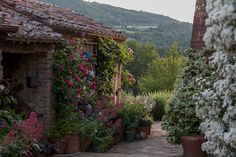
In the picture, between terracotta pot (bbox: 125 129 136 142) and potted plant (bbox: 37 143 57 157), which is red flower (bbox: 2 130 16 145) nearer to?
potted plant (bbox: 37 143 57 157)

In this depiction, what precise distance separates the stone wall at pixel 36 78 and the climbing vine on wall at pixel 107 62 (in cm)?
276

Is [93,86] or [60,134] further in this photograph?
[93,86]

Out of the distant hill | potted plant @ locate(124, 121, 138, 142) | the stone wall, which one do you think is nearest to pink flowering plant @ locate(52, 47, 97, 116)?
the stone wall

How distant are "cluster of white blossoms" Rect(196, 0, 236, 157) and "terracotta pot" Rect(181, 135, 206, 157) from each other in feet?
12.2

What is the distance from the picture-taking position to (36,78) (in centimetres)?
954

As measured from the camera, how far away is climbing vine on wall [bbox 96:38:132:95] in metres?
12.5

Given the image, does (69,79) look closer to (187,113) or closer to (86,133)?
(86,133)

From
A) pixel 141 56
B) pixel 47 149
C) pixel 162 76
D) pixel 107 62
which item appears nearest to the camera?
pixel 47 149

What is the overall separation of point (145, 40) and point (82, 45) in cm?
2943

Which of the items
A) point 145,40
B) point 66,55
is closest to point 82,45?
point 66,55

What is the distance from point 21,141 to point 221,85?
3836mm

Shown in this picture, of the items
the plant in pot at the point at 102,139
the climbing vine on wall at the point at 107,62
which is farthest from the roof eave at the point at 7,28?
the climbing vine on wall at the point at 107,62

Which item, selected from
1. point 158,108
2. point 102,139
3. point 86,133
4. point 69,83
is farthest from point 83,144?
point 158,108

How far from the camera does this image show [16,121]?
786 cm
